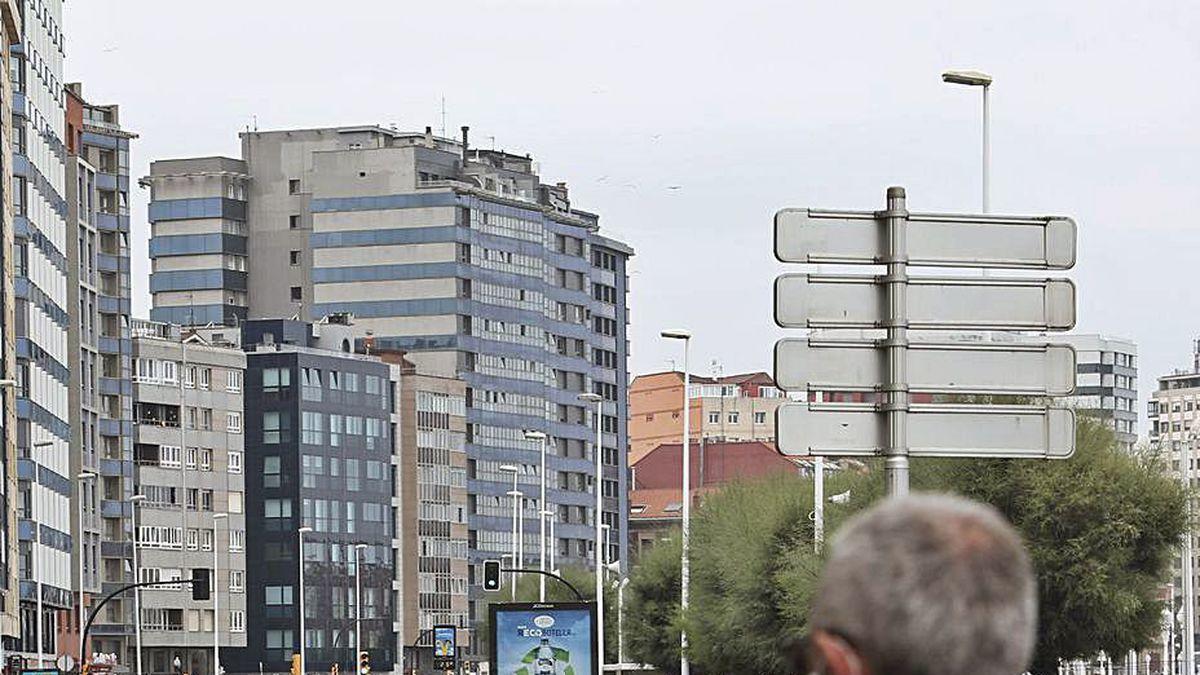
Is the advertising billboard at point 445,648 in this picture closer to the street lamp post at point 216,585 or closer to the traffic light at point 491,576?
the traffic light at point 491,576

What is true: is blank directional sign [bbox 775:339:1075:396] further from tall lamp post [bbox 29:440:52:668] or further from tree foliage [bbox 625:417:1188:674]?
tall lamp post [bbox 29:440:52:668]

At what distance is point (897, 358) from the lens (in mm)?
15461

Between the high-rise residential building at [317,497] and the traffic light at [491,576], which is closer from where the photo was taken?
the traffic light at [491,576]

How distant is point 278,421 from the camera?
18875cm

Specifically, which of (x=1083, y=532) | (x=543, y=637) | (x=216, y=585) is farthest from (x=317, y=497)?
(x=1083, y=532)

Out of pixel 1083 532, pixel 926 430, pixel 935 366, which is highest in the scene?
pixel 935 366

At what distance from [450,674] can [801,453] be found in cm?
13887

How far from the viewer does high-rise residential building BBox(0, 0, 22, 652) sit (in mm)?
97188

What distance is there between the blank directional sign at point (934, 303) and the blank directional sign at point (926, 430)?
1.44ft

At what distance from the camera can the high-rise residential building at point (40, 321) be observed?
108438 mm

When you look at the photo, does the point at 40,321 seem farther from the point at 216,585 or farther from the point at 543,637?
the point at 216,585

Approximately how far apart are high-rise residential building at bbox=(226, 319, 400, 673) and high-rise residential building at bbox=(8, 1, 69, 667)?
62.5 m

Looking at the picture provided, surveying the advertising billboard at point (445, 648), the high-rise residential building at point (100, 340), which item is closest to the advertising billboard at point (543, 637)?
the advertising billboard at point (445, 648)

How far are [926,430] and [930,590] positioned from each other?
12113mm
